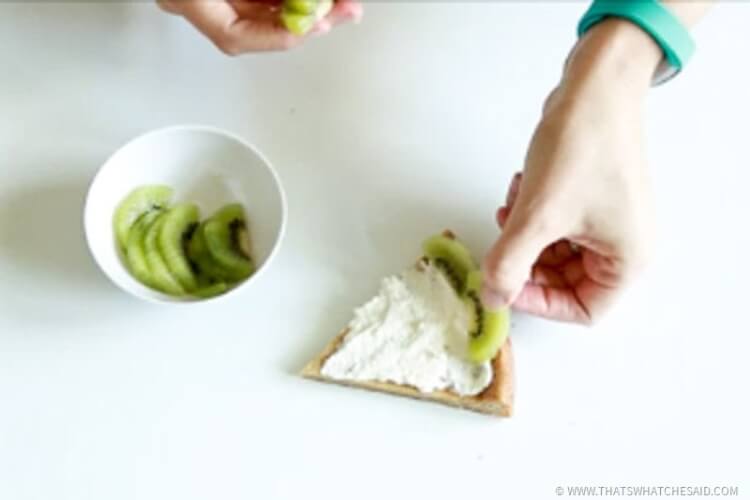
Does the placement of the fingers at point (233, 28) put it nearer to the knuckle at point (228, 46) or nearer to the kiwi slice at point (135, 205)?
the knuckle at point (228, 46)

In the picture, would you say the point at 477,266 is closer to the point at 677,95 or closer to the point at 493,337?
the point at 493,337

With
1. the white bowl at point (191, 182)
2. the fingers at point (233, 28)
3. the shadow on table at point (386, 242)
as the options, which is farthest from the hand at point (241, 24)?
the shadow on table at point (386, 242)

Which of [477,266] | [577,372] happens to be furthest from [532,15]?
[577,372]

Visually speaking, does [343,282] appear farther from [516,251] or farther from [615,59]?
[615,59]

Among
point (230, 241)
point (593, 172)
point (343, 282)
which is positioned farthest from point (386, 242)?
point (593, 172)

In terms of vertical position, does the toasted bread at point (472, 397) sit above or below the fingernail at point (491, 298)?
below
